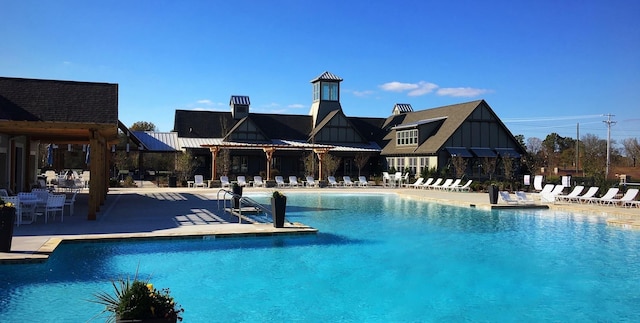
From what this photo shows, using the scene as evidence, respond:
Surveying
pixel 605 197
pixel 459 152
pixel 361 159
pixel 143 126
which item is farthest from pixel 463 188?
pixel 143 126

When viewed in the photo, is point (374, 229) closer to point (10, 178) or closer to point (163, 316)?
point (163, 316)

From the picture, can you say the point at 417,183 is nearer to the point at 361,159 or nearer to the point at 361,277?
the point at 361,159

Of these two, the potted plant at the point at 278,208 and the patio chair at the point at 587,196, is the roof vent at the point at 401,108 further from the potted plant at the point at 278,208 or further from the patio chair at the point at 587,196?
the potted plant at the point at 278,208

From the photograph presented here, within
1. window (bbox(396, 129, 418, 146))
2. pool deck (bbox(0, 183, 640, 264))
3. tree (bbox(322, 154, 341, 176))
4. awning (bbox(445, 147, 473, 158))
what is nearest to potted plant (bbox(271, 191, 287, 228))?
pool deck (bbox(0, 183, 640, 264))

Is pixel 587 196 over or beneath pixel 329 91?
beneath

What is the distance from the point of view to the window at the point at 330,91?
47.5 meters

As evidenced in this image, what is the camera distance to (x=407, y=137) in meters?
41.6

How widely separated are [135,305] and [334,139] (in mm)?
40569

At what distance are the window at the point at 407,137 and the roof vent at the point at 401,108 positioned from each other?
875 cm

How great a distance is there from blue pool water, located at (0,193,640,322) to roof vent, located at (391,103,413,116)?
3726cm

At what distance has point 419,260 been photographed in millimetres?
10828

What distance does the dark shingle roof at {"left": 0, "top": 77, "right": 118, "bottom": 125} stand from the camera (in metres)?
14.3

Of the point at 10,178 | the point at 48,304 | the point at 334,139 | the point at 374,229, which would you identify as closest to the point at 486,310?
the point at 48,304

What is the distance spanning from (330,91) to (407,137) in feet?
31.6
